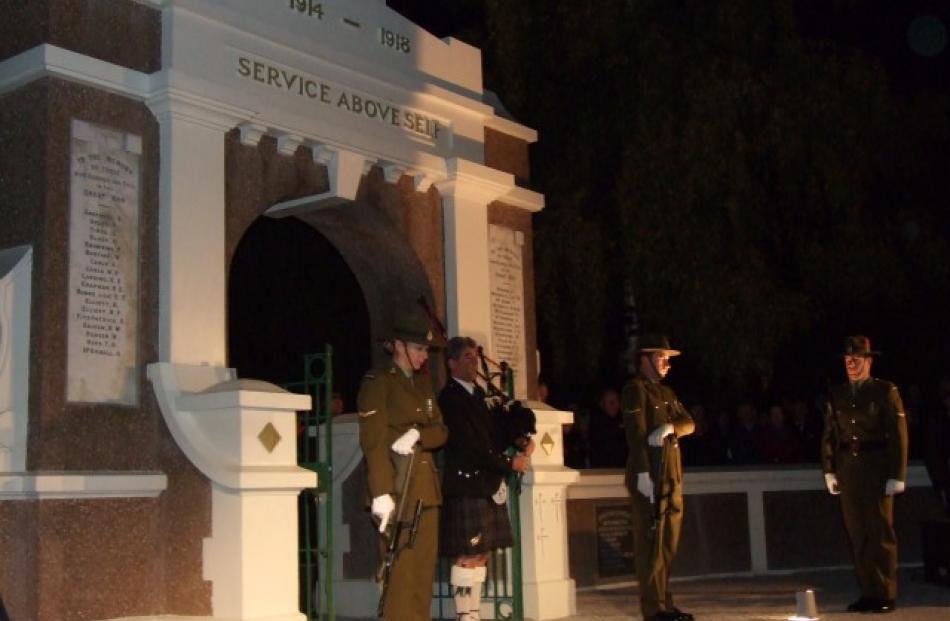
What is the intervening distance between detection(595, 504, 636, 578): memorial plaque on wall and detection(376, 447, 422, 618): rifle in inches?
206

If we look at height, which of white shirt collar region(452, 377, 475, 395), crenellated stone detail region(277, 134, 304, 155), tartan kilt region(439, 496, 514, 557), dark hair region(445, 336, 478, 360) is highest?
crenellated stone detail region(277, 134, 304, 155)

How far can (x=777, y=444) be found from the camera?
596 inches

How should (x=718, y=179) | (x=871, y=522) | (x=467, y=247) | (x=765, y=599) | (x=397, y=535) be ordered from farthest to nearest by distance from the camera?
(x=718, y=179), (x=765, y=599), (x=467, y=247), (x=871, y=522), (x=397, y=535)

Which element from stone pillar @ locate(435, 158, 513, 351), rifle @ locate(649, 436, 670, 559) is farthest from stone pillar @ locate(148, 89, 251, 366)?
rifle @ locate(649, 436, 670, 559)

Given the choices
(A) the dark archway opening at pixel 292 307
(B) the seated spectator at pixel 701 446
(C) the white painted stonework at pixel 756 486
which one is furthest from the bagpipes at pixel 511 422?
(B) the seated spectator at pixel 701 446

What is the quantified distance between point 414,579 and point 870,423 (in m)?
4.48

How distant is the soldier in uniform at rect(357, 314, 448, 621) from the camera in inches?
291

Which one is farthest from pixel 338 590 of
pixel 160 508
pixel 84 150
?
pixel 84 150

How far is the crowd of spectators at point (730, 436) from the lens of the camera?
44.4ft

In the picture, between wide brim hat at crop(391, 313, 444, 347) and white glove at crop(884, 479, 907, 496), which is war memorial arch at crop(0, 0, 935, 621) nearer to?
wide brim hat at crop(391, 313, 444, 347)

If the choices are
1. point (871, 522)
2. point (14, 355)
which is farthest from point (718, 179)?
point (14, 355)

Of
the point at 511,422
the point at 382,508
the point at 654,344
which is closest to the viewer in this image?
the point at 382,508

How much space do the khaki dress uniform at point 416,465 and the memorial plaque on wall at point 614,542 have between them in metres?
4.87

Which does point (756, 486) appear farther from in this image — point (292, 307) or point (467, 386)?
point (467, 386)
